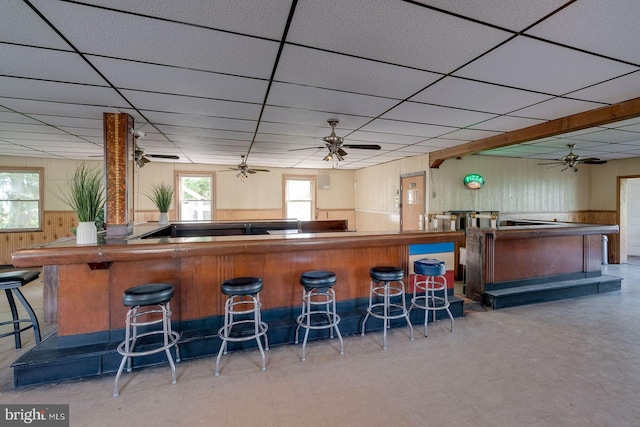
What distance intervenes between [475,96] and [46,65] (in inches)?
159

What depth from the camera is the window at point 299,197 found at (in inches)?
372

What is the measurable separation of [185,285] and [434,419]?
8.19ft

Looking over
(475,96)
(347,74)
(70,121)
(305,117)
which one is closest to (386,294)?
(347,74)

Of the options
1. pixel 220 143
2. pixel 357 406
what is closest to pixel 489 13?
pixel 357 406

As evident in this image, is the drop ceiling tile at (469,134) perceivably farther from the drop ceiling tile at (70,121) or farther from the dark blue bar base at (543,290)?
the drop ceiling tile at (70,121)

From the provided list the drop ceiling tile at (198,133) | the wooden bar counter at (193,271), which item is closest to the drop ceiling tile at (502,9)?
the wooden bar counter at (193,271)

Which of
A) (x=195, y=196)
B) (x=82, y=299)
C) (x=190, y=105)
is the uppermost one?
(x=190, y=105)

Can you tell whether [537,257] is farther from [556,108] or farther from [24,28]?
[24,28]

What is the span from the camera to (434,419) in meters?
2.06

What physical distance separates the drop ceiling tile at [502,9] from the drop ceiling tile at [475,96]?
87 centimetres

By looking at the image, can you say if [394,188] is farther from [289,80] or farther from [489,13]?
[489,13]

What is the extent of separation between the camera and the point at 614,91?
304 centimetres

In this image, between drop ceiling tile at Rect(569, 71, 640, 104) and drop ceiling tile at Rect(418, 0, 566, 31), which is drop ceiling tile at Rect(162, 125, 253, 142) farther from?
drop ceiling tile at Rect(569, 71, 640, 104)

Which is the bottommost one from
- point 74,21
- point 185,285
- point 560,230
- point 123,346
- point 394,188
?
point 123,346
